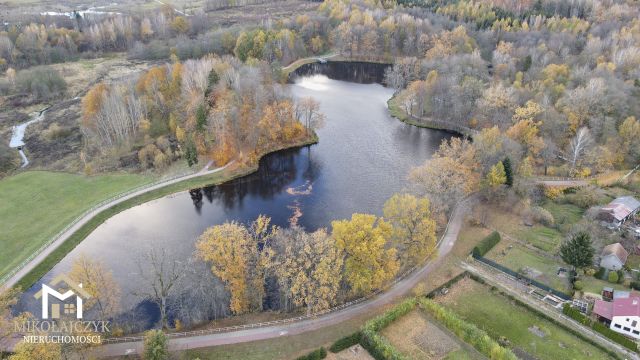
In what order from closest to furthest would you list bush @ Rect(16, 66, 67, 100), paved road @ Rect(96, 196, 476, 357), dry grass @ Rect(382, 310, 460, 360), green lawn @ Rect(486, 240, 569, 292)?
paved road @ Rect(96, 196, 476, 357), dry grass @ Rect(382, 310, 460, 360), green lawn @ Rect(486, 240, 569, 292), bush @ Rect(16, 66, 67, 100)

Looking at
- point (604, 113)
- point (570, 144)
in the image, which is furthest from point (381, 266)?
point (604, 113)

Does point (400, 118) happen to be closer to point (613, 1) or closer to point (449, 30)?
point (449, 30)

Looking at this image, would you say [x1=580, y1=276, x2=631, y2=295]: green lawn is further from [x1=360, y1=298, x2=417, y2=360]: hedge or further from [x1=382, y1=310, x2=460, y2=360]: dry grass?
[x1=360, y1=298, x2=417, y2=360]: hedge

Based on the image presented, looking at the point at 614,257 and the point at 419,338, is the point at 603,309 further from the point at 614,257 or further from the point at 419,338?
the point at 419,338

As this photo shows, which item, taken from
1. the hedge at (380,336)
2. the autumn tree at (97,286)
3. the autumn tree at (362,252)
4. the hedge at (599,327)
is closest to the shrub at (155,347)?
the autumn tree at (97,286)

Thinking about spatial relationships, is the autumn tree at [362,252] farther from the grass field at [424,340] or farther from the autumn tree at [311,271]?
the grass field at [424,340]

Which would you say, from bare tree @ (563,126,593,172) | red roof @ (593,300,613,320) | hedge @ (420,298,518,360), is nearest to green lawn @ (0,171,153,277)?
hedge @ (420,298,518,360)

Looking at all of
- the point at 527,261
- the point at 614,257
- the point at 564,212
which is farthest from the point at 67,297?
the point at 564,212
